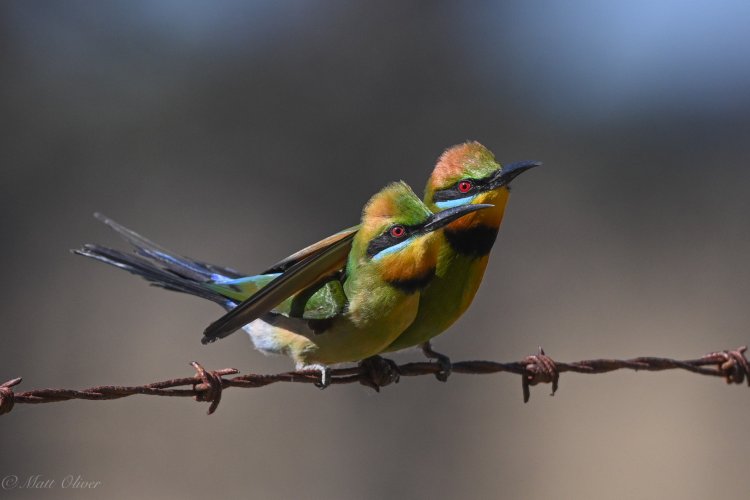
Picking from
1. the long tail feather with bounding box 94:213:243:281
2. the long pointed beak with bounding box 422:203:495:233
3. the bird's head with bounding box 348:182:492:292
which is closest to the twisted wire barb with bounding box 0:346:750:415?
the bird's head with bounding box 348:182:492:292

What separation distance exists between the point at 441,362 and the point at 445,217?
0.47 m

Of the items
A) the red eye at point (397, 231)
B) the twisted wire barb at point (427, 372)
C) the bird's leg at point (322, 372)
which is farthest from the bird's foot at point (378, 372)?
the red eye at point (397, 231)

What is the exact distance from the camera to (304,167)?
6.10 metres

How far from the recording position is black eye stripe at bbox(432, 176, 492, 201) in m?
2.74

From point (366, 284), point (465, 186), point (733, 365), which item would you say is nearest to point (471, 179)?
point (465, 186)

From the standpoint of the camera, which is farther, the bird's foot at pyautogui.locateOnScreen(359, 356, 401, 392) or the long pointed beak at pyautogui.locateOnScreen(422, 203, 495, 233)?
the bird's foot at pyautogui.locateOnScreen(359, 356, 401, 392)

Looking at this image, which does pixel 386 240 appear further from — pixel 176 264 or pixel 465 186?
pixel 176 264

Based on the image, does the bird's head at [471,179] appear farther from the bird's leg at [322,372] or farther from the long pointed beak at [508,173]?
the bird's leg at [322,372]

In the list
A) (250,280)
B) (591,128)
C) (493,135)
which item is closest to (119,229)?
(250,280)

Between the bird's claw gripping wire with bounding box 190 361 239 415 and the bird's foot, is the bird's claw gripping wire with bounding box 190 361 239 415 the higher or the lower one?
the lower one

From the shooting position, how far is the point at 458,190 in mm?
2766

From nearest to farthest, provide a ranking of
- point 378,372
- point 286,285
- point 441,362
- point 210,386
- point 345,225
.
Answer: point 210,386, point 286,285, point 378,372, point 441,362, point 345,225

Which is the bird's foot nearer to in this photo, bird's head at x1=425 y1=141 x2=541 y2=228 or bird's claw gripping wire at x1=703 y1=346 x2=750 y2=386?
bird's head at x1=425 y1=141 x2=541 y2=228

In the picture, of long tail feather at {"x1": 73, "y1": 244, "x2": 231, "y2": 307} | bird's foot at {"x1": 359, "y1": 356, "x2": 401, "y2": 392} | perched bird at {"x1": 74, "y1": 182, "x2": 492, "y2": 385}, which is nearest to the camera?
perched bird at {"x1": 74, "y1": 182, "x2": 492, "y2": 385}
